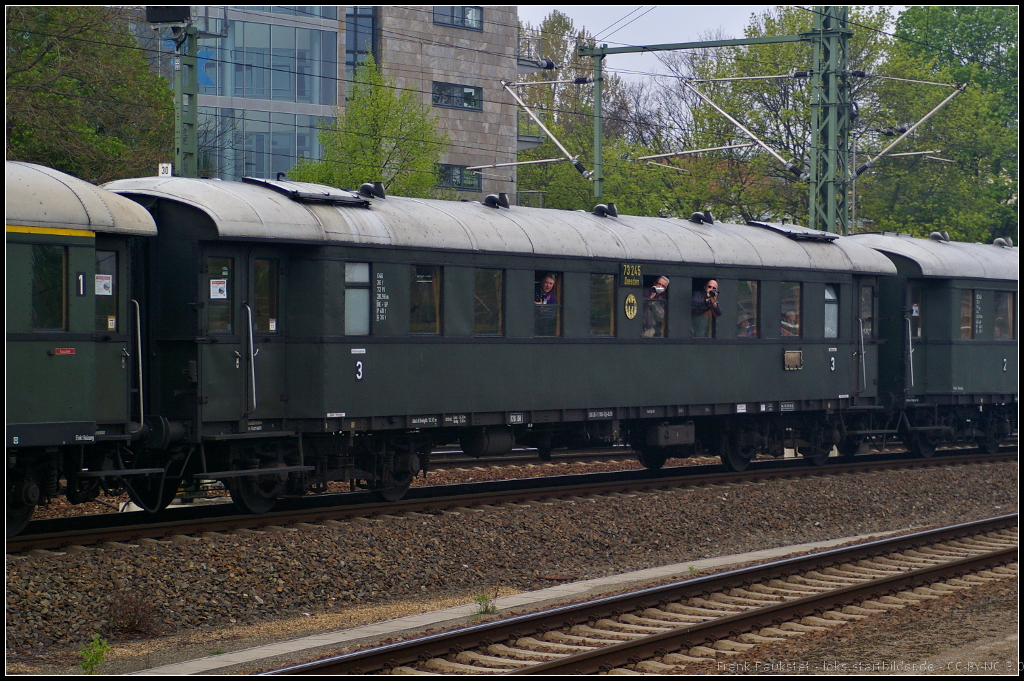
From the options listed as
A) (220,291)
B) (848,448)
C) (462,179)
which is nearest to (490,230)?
(220,291)

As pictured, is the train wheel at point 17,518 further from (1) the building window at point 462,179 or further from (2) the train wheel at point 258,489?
(1) the building window at point 462,179

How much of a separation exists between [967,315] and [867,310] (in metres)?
3.14

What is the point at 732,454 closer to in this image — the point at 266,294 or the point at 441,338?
the point at 441,338

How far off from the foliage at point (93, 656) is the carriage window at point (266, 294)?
500 centimetres

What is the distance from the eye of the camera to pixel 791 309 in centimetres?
1978

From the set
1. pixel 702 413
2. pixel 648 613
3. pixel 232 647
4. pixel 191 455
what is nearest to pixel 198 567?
pixel 232 647

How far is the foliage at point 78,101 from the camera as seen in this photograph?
74.9 feet

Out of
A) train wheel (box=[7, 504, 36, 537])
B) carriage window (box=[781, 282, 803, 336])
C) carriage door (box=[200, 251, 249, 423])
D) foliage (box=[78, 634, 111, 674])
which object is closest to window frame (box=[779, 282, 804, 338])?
carriage window (box=[781, 282, 803, 336])

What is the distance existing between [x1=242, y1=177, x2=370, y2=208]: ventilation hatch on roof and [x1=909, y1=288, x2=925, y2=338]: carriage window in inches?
478

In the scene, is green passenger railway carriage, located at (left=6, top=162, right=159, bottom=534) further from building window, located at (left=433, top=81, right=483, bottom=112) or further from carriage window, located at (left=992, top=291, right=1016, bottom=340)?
building window, located at (left=433, top=81, right=483, bottom=112)

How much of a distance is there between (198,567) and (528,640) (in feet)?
11.0

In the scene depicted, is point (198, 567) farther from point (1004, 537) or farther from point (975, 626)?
point (1004, 537)

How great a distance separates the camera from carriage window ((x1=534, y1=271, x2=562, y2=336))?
1611 cm

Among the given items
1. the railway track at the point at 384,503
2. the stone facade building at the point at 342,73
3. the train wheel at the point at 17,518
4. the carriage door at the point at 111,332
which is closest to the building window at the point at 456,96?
the stone facade building at the point at 342,73
